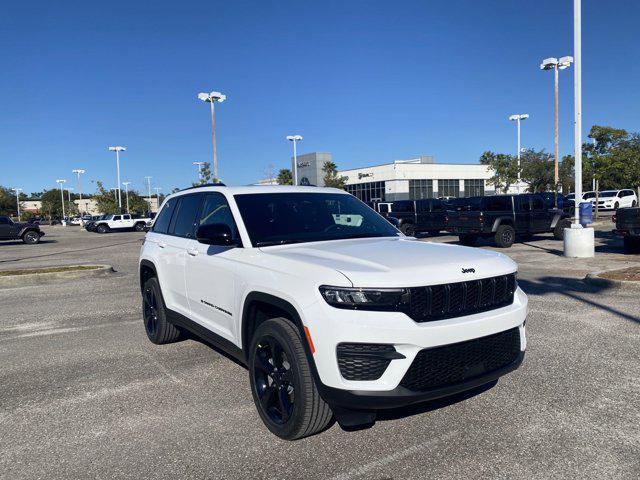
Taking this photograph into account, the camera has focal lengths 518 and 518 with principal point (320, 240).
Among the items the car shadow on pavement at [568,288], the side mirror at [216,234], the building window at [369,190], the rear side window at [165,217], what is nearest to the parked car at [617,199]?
the building window at [369,190]

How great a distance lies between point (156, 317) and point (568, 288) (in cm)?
713

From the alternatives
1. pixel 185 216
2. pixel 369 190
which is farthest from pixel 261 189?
pixel 369 190

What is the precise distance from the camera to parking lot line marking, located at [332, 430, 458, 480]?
3107mm

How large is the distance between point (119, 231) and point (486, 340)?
50.0m

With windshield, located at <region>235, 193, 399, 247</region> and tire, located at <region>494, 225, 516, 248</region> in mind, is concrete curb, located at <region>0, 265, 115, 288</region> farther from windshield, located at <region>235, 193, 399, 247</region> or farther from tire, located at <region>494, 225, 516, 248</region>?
tire, located at <region>494, 225, 516, 248</region>

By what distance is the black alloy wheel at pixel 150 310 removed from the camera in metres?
6.01

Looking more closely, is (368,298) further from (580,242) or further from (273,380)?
(580,242)

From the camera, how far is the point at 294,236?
4.32m

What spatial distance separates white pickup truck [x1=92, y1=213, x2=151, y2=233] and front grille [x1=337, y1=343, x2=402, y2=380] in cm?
4760

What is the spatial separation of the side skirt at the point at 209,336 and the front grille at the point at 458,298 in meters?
1.55

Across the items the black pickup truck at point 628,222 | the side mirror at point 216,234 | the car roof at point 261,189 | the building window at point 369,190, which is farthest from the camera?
the building window at point 369,190

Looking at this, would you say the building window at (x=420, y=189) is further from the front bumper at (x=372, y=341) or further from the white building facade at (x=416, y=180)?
the front bumper at (x=372, y=341)

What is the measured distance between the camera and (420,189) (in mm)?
69000

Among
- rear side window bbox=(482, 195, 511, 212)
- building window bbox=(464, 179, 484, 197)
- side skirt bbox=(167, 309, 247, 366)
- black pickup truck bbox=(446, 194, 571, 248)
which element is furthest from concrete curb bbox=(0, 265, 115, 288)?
building window bbox=(464, 179, 484, 197)
